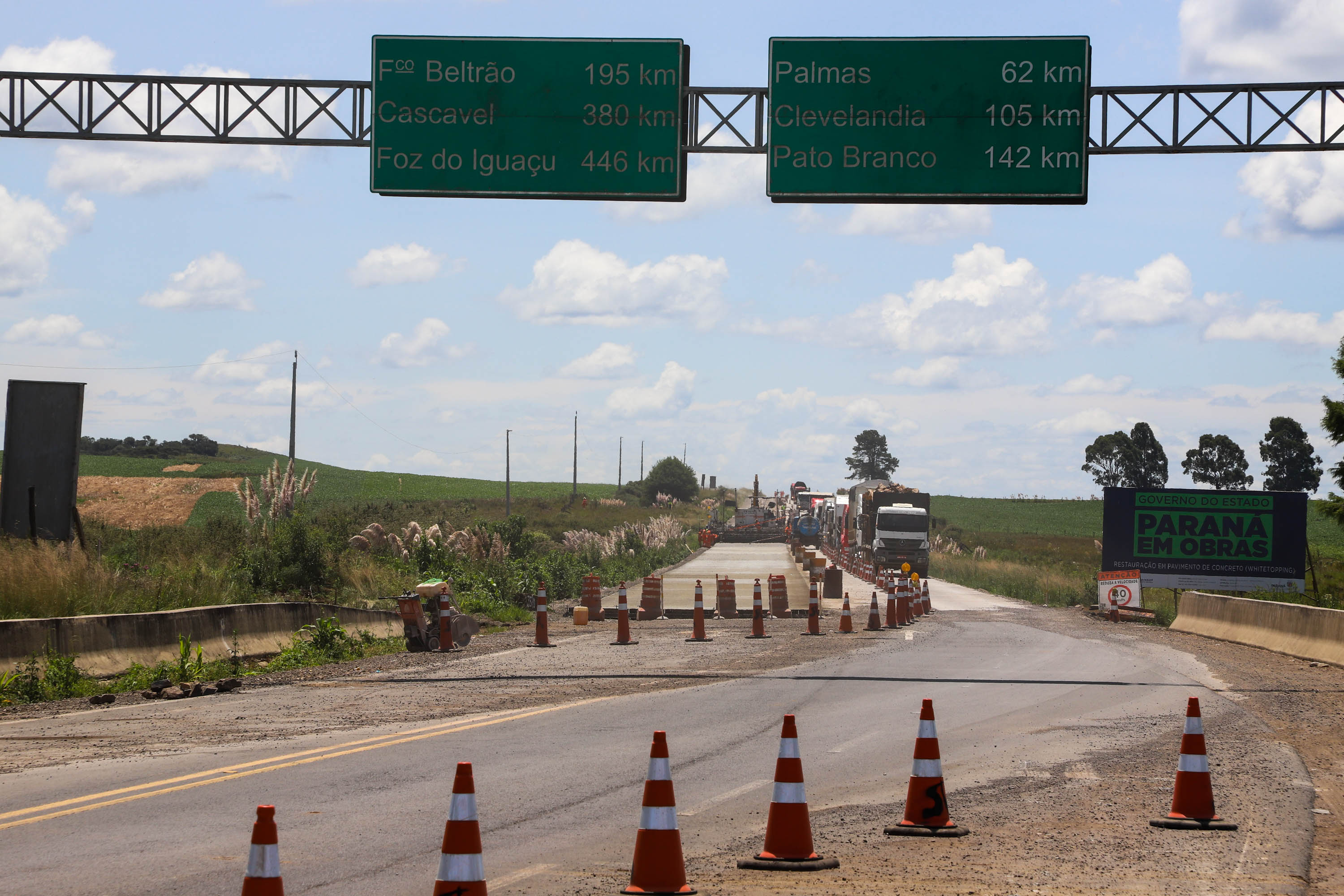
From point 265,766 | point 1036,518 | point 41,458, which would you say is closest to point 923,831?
point 265,766

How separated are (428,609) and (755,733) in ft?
36.3

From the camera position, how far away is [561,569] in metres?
37.1

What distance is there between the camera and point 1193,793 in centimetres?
858

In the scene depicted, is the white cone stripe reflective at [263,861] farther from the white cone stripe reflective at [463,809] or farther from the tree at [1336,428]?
the tree at [1336,428]

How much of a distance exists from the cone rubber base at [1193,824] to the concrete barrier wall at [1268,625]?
13710mm

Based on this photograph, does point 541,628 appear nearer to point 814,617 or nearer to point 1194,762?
point 814,617

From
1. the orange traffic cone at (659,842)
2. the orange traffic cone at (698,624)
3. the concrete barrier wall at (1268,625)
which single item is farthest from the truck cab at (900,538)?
the orange traffic cone at (659,842)

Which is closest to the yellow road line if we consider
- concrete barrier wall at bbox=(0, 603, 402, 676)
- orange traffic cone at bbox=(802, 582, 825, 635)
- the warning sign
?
concrete barrier wall at bbox=(0, 603, 402, 676)

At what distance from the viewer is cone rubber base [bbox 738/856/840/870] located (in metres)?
7.15

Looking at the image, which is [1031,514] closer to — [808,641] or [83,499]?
[83,499]

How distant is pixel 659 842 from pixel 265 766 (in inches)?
185

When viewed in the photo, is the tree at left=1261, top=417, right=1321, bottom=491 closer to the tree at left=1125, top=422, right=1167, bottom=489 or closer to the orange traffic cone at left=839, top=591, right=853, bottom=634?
the tree at left=1125, top=422, right=1167, bottom=489

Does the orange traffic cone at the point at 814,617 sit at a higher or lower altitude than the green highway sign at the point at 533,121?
lower

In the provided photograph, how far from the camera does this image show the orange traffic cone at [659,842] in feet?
21.3
